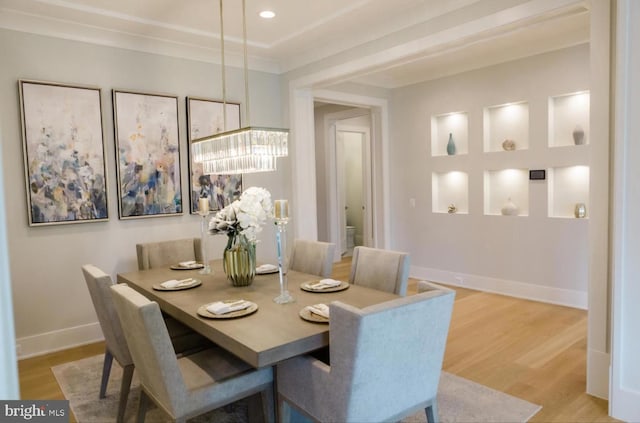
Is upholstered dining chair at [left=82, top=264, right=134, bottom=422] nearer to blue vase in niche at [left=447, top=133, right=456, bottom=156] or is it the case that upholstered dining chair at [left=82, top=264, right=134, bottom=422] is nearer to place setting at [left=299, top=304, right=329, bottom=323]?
place setting at [left=299, top=304, right=329, bottom=323]

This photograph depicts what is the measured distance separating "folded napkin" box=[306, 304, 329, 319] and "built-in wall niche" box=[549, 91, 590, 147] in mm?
3590

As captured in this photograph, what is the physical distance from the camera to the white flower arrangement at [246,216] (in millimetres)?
2633

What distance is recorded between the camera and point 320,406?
6.06 feet

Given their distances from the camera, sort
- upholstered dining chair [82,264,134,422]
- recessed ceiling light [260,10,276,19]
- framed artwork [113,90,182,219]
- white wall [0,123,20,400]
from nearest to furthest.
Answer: white wall [0,123,20,400], upholstered dining chair [82,264,134,422], recessed ceiling light [260,10,276,19], framed artwork [113,90,182,219]

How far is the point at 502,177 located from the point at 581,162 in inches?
35.8

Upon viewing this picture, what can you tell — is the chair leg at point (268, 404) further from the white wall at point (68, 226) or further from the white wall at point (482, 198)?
the white wall at point (482, 198)

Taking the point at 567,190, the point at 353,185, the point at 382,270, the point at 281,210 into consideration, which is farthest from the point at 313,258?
the point at 353,185

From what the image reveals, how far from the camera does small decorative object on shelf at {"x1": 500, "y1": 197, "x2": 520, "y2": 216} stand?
4934 millimetres

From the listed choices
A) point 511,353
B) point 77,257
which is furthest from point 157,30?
point 511,353

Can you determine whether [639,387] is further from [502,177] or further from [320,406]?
[502,177]

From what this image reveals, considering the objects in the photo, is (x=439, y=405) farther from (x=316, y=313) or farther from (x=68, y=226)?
(x=68, y=226)

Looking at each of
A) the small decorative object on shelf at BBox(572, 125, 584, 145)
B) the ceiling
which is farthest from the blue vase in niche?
the small decorative object on shelf at BBox(572, 125, 584, 145)

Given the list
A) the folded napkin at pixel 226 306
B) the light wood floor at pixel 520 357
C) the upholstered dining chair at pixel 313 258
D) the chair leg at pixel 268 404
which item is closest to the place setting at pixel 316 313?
the folded napkin at pixel 226 306

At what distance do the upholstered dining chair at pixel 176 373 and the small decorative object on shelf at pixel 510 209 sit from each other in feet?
12.4
